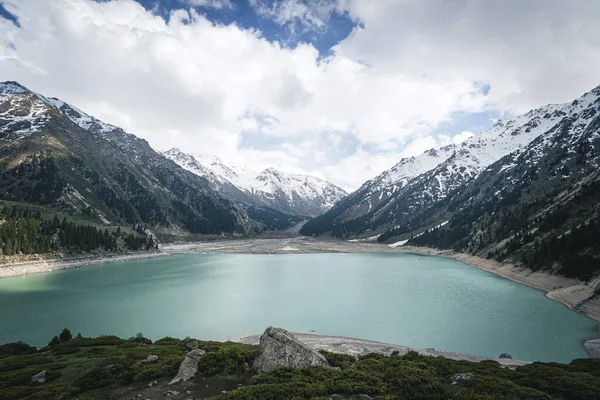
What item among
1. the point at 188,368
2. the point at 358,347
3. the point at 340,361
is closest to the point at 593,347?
the point at 358,347

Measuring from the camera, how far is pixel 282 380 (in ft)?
55.8

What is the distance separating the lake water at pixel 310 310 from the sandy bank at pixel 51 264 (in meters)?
4.60

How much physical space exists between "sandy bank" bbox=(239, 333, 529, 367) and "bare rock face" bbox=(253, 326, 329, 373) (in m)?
13.0

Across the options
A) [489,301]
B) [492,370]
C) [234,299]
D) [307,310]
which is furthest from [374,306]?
[492,370]

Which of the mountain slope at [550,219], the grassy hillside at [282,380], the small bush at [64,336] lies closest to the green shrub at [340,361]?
the grassy hillside at [282,380]

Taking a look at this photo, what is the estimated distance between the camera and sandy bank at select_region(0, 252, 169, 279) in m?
88.2

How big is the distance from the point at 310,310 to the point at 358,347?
69.3 ft

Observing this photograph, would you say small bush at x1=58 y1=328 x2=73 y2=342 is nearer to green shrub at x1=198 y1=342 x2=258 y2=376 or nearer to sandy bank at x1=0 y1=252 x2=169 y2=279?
green shrub at x1=198 y1=342 x2=258 y2=376

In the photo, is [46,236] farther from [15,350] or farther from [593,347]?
[593,347]

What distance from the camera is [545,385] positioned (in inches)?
694

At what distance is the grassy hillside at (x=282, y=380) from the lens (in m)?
15.7

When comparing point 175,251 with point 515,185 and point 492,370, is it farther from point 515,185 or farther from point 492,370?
point 515,185

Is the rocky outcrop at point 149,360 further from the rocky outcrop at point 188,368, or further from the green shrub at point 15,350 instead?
the green shrub at point 15,350

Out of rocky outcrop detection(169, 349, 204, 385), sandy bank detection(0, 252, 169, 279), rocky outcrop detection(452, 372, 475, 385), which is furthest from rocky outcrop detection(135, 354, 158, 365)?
sandy bank detection(0, 252, 169, 279)
